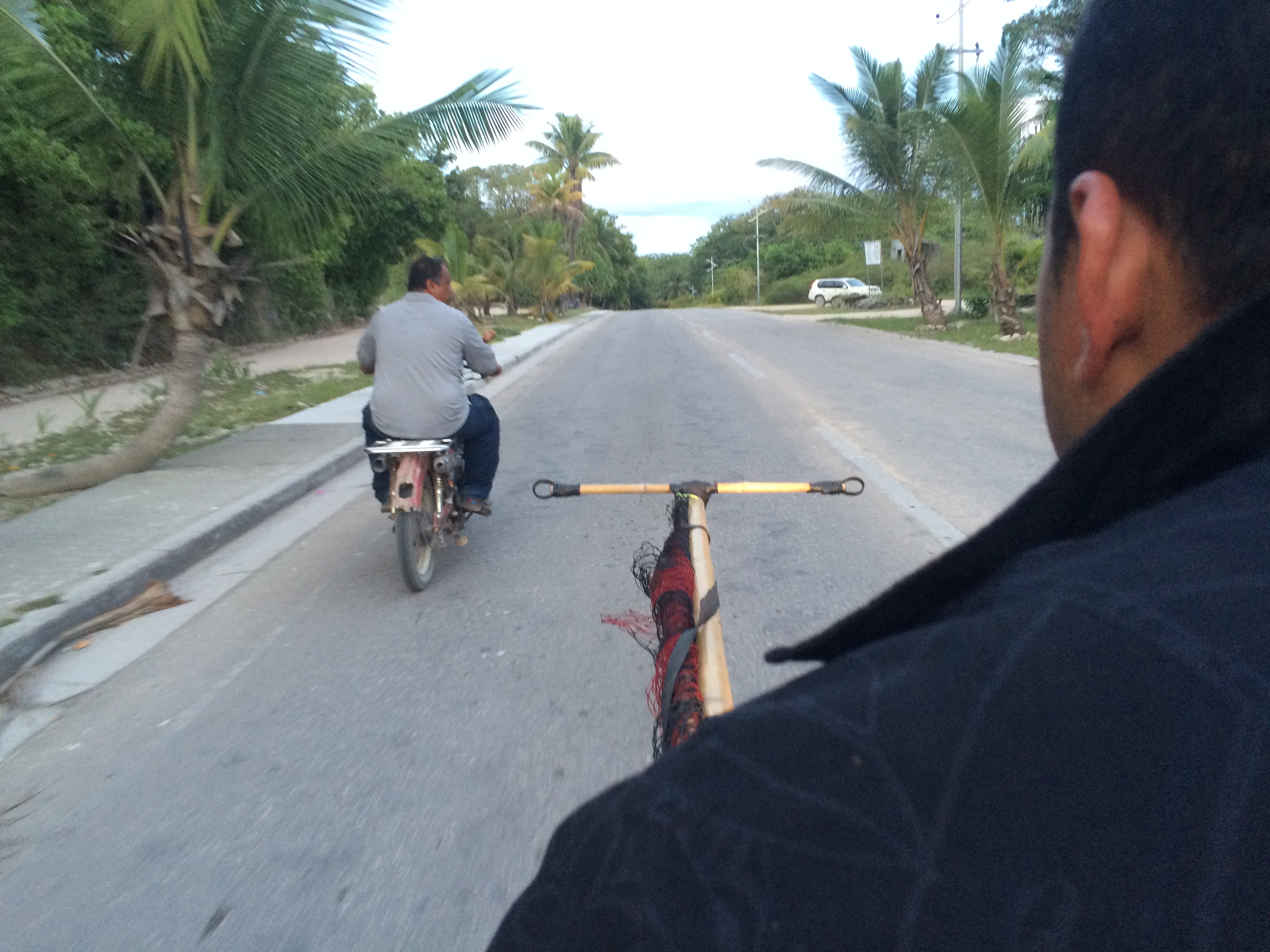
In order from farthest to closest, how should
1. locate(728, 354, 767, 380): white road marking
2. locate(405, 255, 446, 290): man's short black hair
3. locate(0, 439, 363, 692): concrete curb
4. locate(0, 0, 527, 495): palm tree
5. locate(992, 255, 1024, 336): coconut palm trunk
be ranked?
1. locate(992, 255, 1024, 336): coconut palm trunk
2. locate(728, 354, 767, 380): white road marking
3. locate(0, 0, 527, 495): palm tree
4. locate(405, 255, 446, 290): man's short black hair
5. locate(0, 439, 363, 692): concrete curb

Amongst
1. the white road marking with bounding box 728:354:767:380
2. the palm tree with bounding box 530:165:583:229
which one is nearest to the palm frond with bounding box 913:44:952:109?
the white road marking with bounding box 728:354:767:380

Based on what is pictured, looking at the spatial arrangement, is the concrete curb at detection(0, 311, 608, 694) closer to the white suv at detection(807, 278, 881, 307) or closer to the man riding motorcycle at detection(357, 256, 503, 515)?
the man riding motorcycle at detection(357, 256, 503, 515)

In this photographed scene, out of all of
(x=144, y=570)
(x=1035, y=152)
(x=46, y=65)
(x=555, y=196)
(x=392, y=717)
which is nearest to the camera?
(x=392, y=717)

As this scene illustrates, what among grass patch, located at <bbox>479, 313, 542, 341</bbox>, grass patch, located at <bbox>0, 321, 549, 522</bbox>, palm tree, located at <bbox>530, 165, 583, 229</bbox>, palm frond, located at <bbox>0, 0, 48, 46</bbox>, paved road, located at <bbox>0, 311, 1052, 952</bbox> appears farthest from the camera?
palm tree, located at <bbox>530, 165, 583, 229</bbox>

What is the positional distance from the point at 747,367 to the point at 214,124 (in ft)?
36.0

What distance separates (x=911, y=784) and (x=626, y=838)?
22 cm

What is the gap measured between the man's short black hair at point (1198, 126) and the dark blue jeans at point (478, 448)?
539 cm

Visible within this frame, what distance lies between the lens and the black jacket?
64 centimetres

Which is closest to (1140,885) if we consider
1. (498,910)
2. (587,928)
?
(587,928)

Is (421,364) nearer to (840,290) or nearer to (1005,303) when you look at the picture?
(1005,303)

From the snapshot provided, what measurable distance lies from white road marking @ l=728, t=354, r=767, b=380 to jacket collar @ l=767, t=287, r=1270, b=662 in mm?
15040

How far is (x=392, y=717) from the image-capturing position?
391 cm

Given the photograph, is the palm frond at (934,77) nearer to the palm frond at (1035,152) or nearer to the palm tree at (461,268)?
the palm frond at (1035,152)

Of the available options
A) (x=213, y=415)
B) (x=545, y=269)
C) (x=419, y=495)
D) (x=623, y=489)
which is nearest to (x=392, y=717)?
(x=623, y=489)
